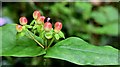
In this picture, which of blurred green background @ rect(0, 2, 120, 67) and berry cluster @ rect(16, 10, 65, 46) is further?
blurred green background @ rect(0, 2, 120, 67)

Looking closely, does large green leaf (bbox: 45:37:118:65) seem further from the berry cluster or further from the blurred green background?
the blurred green background

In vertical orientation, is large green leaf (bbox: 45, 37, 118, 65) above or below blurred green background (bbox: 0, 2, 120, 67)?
above

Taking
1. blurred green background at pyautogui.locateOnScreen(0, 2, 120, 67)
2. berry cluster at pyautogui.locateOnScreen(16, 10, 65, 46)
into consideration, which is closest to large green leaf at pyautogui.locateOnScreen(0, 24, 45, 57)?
berry cluster at pyautogui.locateOnScreen(16, 10, 65, 46)

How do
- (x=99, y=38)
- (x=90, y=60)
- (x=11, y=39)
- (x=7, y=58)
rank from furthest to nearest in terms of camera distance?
1. (x=99, y=38)
2. (x=7, y=58)
3. (x=11, y=39)
4. (x=90, y=60)

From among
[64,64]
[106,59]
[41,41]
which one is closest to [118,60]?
[106,59]

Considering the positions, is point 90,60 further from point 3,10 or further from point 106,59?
point 3,10

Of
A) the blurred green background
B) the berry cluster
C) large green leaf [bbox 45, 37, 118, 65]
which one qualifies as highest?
the berry cluster
